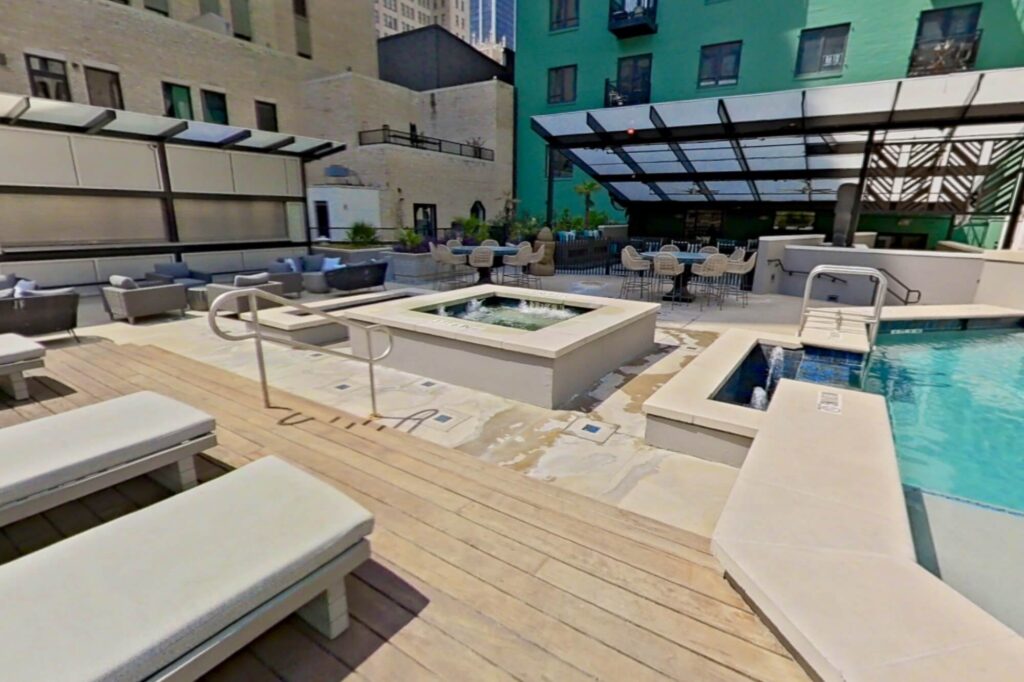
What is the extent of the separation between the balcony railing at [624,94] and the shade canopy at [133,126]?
11.7 metres

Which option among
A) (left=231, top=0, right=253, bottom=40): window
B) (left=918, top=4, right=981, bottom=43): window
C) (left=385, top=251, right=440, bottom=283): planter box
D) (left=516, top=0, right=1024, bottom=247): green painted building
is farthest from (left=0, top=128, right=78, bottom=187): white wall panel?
(left=918, top=4, right=981, bottom=43): window

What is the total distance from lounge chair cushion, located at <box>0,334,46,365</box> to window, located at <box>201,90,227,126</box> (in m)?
16.9

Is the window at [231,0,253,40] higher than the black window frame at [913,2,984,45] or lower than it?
higher

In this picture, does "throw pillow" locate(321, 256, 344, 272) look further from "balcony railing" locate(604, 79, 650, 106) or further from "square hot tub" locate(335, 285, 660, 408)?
"balcony railing" locate(604, 79, 650, 106)

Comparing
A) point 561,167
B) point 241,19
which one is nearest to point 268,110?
point 241,19

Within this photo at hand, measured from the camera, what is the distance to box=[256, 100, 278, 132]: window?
61.6 feet

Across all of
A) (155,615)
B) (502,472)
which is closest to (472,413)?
(502,472)

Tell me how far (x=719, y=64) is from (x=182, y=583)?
2075cm

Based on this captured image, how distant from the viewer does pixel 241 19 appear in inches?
733

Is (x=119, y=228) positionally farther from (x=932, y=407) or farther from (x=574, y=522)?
(x=932, y=407)

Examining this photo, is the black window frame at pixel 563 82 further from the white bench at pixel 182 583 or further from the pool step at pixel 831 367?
the white bench at pixel 182 583

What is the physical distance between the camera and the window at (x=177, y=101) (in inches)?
634

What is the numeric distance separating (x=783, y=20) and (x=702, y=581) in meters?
19.9

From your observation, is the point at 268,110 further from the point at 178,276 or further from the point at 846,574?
the point at 846,574
